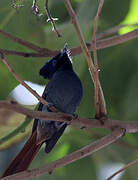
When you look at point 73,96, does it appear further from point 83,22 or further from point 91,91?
point 83,22

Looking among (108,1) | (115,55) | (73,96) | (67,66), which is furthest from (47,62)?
(108,1)

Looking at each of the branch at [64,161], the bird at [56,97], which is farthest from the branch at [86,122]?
the bird at [56,97]

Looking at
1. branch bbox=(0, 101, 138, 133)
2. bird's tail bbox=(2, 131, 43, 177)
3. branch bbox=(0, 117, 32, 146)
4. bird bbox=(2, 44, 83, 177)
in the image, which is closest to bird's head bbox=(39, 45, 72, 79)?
bird bbox=(2, 44, 83, 177)

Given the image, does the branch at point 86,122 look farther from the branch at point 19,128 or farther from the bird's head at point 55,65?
the bird's head at point 55,65

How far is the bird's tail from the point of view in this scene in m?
2.23

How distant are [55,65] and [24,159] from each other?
93 cm

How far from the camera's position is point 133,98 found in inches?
127

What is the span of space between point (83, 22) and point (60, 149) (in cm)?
115

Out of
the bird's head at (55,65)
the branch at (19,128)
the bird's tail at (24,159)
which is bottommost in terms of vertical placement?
the bird's tail at (24,159)

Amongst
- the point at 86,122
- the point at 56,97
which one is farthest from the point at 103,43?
the point at 56,97

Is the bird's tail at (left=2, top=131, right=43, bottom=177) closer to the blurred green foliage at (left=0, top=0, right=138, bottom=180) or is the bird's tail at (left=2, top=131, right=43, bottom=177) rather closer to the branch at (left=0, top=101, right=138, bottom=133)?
the branch at (left=0, top=101, right=138, bottom=133)

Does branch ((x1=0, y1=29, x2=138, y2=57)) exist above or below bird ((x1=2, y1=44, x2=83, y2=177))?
above

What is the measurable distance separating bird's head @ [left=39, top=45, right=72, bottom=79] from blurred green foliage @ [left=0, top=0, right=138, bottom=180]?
3.0 inches

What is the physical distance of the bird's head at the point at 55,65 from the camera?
2969mm
